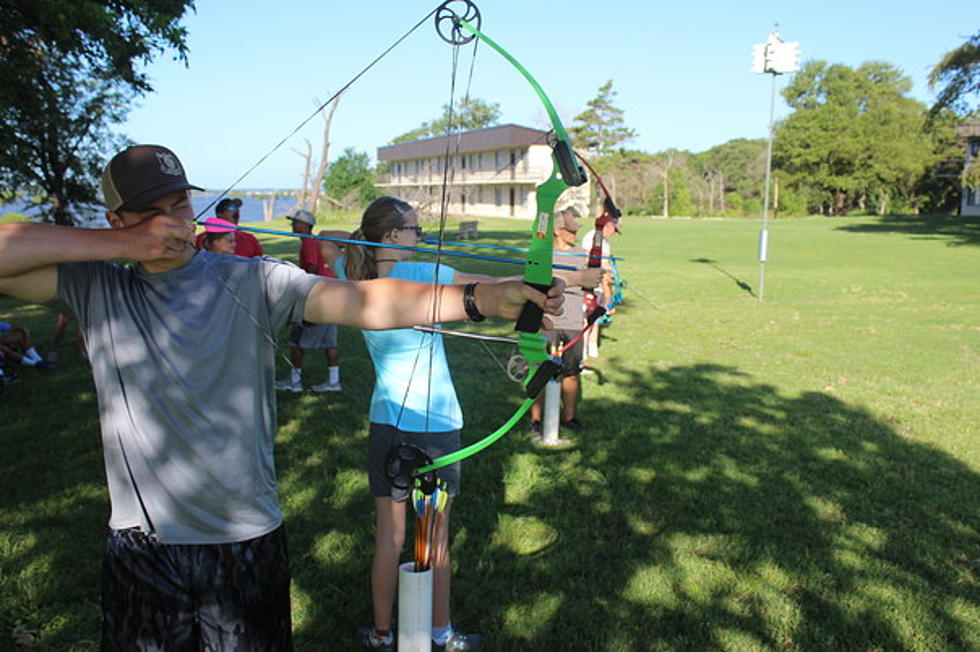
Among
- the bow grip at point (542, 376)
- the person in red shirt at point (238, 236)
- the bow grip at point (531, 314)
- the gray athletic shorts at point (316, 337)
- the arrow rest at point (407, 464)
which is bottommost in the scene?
the gray athletic shorts at point (316, 337)

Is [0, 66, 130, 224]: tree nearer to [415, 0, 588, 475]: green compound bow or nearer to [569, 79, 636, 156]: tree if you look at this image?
[415, 0, 588, 475]: green compound bow

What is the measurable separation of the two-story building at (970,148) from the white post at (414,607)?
56058 mm

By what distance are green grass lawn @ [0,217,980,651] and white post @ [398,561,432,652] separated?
82 cm

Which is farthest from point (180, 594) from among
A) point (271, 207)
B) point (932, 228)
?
point (932, 228)

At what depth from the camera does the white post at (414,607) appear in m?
2.20

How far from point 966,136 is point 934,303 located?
146ft

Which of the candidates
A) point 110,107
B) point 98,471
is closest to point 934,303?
point 98,471

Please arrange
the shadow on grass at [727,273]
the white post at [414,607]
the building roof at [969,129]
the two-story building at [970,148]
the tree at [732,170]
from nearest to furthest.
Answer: the white post at [414,607] → the shadow on grass at [727,273] → the building roof at [969,129] → the two-story building at [970,148] → the tree at [732,170]

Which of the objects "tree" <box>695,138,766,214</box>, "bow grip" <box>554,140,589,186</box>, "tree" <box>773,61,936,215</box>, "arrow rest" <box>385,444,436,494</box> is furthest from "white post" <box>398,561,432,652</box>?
"tree" <box>695,138,766,214</box>

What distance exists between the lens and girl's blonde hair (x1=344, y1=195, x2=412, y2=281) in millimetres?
2730

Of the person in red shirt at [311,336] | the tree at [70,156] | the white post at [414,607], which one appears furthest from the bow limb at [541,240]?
the tree at [70,156]

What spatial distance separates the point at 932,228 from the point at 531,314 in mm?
39473

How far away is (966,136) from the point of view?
48.2 m

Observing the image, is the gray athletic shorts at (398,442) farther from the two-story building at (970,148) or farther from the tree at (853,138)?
the tree at (853,138)
